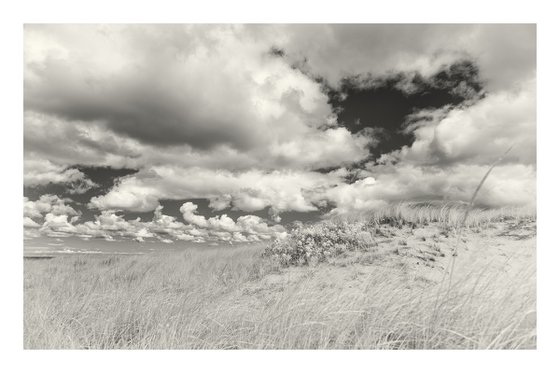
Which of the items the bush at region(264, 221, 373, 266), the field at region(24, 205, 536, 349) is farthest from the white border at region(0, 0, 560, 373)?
the bush at region(264, 221, 373, 266)

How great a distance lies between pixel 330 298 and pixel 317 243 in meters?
2.55

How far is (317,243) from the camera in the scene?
626 centimetres

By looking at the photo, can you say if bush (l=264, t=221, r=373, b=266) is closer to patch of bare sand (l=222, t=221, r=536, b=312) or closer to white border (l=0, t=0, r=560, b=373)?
patch of bare sand (l=222, t=221, r=536, b=312)

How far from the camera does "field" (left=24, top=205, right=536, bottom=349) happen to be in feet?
10.5

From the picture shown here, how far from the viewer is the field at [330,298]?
3205 mm

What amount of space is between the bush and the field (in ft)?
0.10

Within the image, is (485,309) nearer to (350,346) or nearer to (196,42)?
(350,346)

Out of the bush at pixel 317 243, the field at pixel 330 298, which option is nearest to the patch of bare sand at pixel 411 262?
the field at pixel 330 298

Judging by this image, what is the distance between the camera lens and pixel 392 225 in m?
→ 6.48
